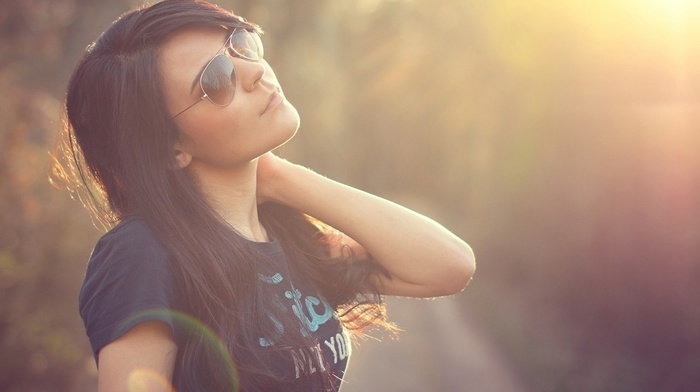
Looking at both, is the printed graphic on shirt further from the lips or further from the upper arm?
the lips

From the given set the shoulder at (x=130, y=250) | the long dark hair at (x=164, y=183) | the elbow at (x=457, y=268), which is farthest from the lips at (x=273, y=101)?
the elbow at (x=457, y=268)

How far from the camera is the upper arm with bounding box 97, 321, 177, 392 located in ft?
6.27

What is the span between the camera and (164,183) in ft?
7.30

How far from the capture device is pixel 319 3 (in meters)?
15.2

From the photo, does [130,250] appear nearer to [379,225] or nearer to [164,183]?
[164,183]

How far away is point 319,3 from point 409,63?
2.57 metres

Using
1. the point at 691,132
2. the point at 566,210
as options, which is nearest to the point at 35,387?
the point at 566,210

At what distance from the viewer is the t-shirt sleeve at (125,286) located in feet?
6.33

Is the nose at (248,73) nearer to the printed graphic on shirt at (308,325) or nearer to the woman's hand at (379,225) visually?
the woman's hand at (379,225)

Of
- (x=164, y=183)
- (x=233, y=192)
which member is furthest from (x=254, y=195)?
(x=164, y=183)

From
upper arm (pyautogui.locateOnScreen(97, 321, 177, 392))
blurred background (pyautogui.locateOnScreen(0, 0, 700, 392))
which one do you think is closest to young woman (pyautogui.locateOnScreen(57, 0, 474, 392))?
upper arm (pyautogui.locateOnScreen(97, 321, 177, 392))

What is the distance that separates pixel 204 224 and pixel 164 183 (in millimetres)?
149

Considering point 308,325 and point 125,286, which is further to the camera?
point 308,325

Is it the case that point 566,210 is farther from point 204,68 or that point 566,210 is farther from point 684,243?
point 204,68
